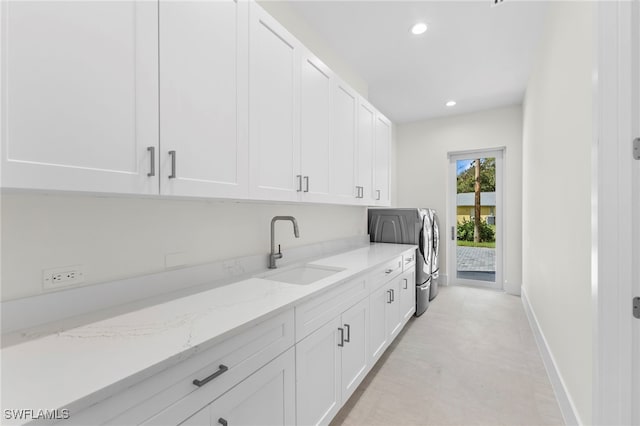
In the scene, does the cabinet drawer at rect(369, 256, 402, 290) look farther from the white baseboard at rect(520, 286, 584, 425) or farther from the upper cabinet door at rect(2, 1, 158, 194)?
the upper cabinet door at rect(2, 1, 158, 194)

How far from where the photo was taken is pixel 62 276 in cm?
102

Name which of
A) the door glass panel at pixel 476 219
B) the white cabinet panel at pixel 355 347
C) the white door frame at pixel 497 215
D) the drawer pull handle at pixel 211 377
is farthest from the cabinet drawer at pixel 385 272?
the door glass panel at pixel 476 219

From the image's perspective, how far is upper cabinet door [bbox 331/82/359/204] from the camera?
2215 millimetres

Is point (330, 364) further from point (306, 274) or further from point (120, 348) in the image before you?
point (120, 348)

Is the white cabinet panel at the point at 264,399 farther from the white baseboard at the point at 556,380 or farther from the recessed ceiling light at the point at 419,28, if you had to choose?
the recessed ceiling light at the point at 419,28

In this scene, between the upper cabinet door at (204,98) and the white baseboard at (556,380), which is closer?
the upper cabinet door at (204,98)

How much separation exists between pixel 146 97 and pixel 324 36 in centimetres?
213

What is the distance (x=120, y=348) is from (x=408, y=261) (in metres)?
2.73

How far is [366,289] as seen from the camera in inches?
77.1

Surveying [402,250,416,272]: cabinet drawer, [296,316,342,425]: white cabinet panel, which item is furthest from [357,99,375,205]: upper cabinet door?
[296,316,342,425]: white cabinet panel

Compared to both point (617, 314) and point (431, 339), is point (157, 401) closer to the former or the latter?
point (617, 314)

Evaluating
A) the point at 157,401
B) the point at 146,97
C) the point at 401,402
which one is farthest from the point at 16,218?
the point at 401,402

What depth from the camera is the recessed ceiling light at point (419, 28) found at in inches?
94.0

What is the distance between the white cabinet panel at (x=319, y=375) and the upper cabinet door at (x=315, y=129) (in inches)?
33.2
